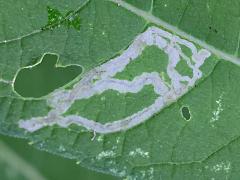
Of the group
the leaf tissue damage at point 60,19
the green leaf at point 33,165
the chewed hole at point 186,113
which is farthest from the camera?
the green leaf at point 33,165

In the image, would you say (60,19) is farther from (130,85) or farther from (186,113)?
(186,113)

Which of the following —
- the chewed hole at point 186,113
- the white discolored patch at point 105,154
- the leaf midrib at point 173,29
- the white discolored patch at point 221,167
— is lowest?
the white discolored patch at point 105,154

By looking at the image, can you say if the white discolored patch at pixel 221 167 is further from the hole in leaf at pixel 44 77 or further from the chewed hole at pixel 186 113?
the hole in leaf at pixel 44 77

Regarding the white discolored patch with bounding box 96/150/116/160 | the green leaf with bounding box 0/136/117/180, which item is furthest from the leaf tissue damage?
the green leaf with bounding box 0/136/117/180

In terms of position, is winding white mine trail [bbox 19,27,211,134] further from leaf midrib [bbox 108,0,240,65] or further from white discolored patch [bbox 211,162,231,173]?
white discolored patch [bbox 211,162,231,173]

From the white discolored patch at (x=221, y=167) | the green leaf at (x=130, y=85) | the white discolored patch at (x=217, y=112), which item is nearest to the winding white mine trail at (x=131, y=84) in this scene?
the green leaf at (x=130, y=85)

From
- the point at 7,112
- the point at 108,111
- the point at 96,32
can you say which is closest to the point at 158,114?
the point at 108,111
